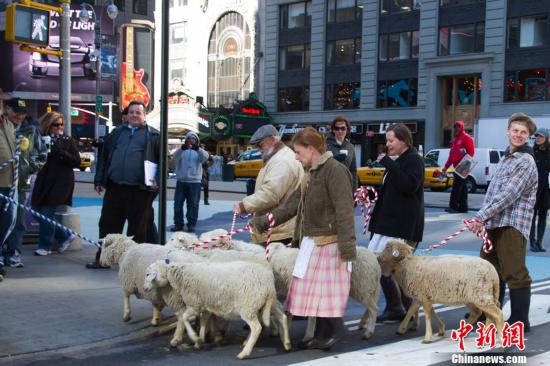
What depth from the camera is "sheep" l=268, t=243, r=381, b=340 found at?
6059 millimetres

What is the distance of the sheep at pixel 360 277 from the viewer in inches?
239

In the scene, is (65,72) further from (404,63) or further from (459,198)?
(404,63)

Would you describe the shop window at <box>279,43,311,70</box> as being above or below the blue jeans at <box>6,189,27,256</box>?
above

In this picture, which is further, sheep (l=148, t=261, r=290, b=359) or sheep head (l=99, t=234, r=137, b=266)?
sheep head (l=99, t=234, r=137, b=266)

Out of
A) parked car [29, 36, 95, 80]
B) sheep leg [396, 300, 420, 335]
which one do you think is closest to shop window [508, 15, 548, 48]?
parked car [29, 36, 95, 80]

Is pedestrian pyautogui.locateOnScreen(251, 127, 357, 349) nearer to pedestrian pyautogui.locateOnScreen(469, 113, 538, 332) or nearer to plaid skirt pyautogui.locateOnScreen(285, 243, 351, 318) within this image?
plaid skirt pyautogui.locateOnScreen(285, 243, 351, 318)

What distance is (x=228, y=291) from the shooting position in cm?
541

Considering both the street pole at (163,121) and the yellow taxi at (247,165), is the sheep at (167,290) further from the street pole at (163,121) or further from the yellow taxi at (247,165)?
the yellow taxi at (247,165)

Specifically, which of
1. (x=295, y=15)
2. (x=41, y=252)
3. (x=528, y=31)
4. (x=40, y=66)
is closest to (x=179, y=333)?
(x=41, y=252)

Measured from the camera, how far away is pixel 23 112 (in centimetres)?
877

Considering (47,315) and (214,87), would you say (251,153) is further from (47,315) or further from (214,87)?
(47,315)

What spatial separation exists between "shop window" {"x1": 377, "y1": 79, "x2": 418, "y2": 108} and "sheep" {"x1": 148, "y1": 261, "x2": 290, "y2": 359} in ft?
131

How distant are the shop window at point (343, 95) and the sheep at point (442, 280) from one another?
41.3 m

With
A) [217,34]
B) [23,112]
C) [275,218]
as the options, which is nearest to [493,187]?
[275,218]
